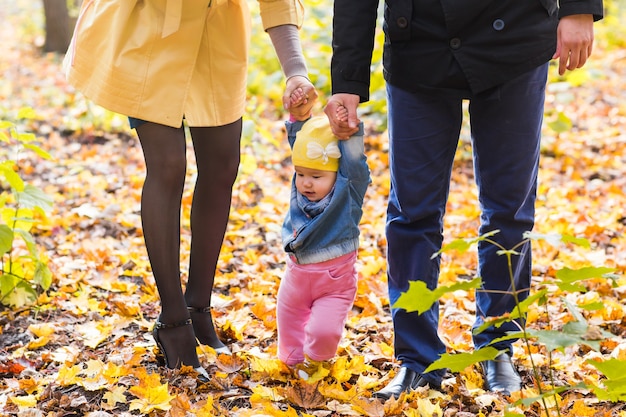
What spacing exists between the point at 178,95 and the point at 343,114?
56cm

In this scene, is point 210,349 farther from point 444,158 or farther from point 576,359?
point 576,359

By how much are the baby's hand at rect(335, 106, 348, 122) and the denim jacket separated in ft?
0.35

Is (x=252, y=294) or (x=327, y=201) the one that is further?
(x=252, y=294)

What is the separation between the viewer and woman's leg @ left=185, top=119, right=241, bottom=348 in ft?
9.06

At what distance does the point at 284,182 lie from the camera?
5.43 meters

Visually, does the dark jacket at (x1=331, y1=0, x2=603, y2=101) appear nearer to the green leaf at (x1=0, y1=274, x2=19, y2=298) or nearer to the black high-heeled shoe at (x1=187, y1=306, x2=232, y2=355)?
the black high-heeled shoe at (x1=187, y1=306, x2=232, y2=355)

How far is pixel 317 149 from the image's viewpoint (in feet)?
8.21

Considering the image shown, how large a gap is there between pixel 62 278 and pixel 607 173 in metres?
4.02

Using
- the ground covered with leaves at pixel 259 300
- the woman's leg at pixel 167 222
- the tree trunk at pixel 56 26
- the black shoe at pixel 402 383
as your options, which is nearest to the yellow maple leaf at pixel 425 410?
the ground covered with leaves at pixel 259 300

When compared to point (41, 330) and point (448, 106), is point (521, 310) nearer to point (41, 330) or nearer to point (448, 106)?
point (448, 106)

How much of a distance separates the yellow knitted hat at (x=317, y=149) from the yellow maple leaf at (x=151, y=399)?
2.89 ft

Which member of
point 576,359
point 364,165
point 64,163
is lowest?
point 576,359

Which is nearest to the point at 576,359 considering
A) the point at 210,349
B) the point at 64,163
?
the point at 210,349

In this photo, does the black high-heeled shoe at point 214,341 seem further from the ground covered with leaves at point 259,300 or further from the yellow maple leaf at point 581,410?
the yellow maple leaf at point 581,410
